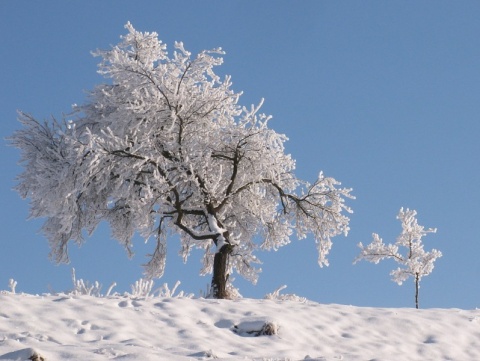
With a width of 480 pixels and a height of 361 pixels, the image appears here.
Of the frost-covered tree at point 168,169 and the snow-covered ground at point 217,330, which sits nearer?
the snow-covered ground at point 217,330

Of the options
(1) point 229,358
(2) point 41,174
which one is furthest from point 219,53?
(1) point 229,358

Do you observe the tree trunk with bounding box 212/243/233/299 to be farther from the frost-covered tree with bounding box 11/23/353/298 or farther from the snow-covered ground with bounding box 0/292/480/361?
the snow-covered ground with bounding box 0/292/480/361

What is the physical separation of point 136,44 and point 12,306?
12596mm

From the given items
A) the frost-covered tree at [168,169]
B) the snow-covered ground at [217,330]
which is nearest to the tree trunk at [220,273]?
the frost-covered tree at [168,169]

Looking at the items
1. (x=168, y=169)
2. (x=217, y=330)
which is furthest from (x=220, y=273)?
(x=217, y=330)

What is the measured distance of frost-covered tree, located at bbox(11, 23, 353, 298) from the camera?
1902 cm

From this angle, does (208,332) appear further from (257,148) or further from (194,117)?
(194,117)

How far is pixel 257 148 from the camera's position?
63.4 feet

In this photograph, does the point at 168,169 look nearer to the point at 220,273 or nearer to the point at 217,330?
the point at 220,273

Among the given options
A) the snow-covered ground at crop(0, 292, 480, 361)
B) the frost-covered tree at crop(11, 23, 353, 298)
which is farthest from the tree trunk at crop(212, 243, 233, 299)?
the snow-covered ground at crop(0, 292, 480, 361)

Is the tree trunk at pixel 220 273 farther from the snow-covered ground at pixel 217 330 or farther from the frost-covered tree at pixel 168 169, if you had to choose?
the snow-covered ground at pixel 217 330

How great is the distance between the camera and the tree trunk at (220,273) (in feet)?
62.7

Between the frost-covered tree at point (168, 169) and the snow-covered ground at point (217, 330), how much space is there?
528 centimetres

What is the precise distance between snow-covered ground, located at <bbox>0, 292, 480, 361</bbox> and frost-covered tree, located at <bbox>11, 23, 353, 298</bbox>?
17.3 ft
